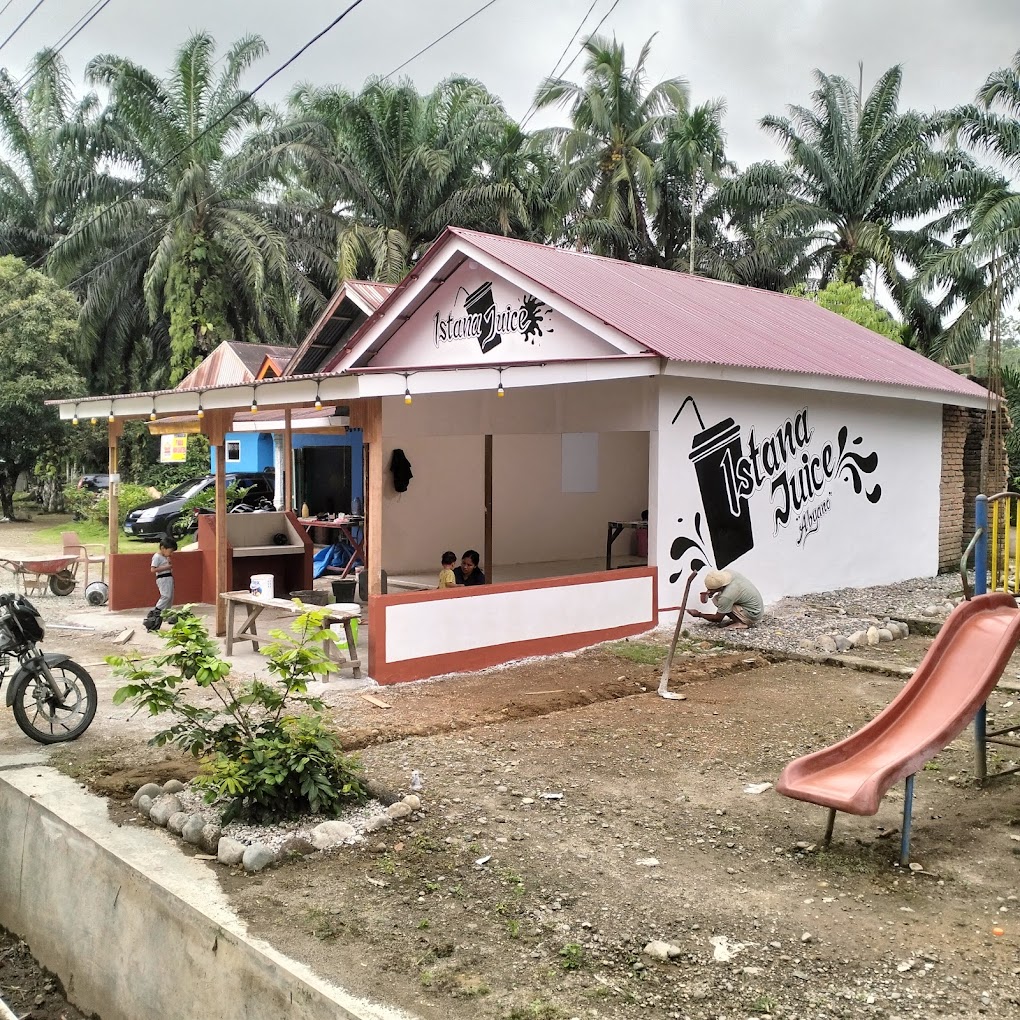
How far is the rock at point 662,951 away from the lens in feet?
13.8

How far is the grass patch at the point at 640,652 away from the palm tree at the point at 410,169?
24281 millimetres

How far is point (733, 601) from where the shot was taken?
11195 millimetres

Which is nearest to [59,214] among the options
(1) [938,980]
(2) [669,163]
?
(2) [669,163]

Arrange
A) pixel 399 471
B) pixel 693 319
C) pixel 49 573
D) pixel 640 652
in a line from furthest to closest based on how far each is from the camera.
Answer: pixel 399 471
pixel 49 573
pixel 693 319
pixel 640 652

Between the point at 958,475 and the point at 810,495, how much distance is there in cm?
481

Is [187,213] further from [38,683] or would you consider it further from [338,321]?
[38,683]

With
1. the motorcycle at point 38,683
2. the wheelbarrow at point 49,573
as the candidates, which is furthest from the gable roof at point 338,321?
the motorcycle at point 38,683

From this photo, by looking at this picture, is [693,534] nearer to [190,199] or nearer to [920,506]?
[920,506]

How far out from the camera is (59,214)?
122 ft

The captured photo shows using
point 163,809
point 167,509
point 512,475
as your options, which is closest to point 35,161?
point 167,509

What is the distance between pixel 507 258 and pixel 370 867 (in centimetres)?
953

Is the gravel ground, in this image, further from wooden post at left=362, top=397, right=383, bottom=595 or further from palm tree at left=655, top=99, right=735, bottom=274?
palm tree at left=655, top=99, right=735, bottom=274

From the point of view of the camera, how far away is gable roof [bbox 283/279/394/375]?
18.2 metres

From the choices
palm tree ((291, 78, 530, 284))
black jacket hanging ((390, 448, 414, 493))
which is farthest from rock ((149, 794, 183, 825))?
palm tree ((291, 78, 530, 284))
